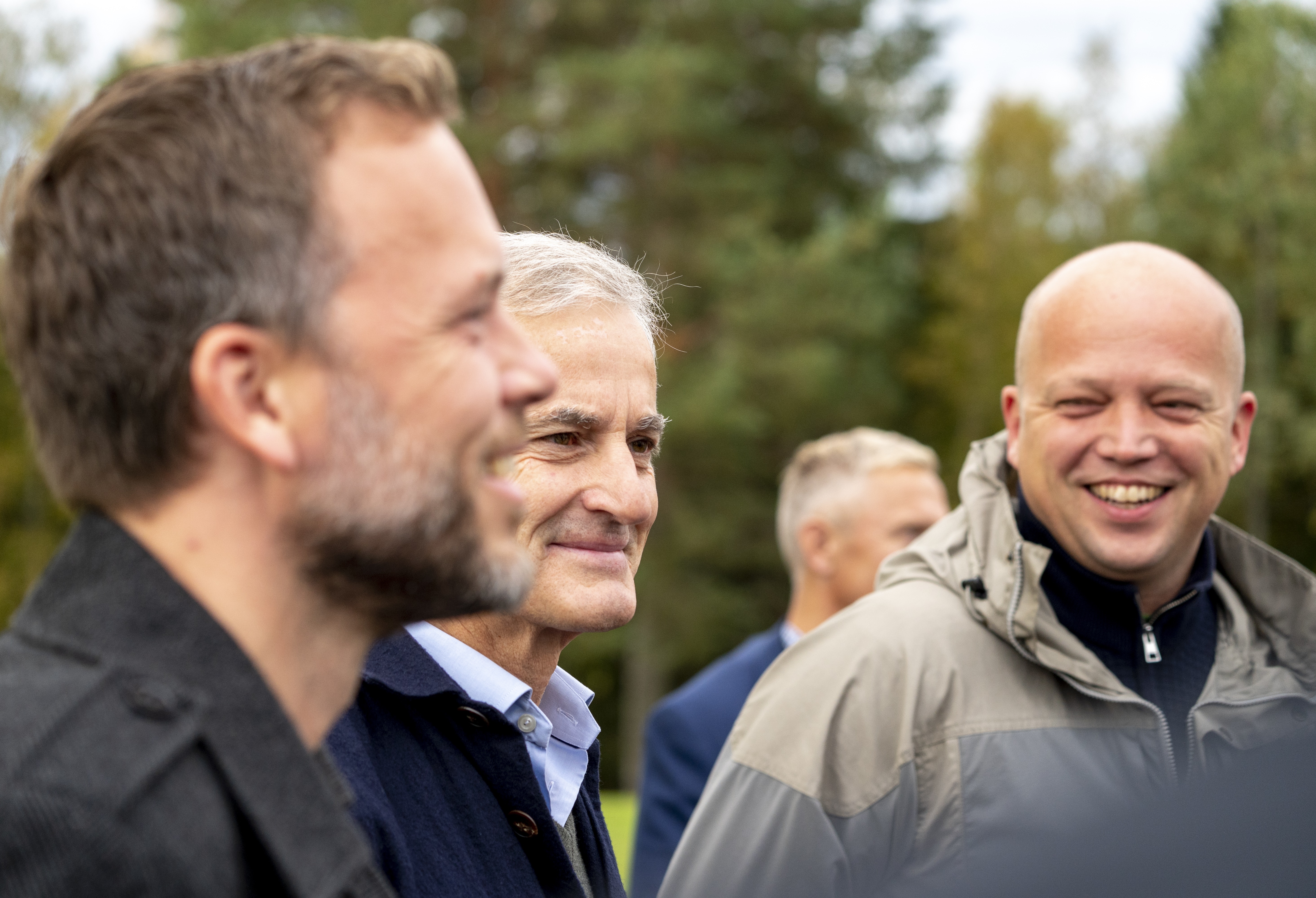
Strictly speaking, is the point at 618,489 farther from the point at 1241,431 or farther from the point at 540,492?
the point at 1241,431

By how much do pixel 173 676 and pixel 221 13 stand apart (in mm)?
18290

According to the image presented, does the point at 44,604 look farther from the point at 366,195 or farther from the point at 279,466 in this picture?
the point at 366,195

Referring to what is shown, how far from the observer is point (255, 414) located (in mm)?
1312

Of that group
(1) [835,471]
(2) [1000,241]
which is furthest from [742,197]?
(1) [835,471]

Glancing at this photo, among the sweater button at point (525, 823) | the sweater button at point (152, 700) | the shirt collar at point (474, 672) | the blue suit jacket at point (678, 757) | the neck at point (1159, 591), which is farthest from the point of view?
the blue suit jacket at point (678, 757)

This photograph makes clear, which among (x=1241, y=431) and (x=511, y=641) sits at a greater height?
(x=1241, y=431)

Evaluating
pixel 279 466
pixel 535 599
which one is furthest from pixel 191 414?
pixel 535 599

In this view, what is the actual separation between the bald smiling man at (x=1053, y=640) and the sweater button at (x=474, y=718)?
2.85 feet

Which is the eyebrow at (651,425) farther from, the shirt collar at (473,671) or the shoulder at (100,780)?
the shoulder at (100,780)

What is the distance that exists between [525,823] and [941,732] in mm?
1127

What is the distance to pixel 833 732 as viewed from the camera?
9.08ft

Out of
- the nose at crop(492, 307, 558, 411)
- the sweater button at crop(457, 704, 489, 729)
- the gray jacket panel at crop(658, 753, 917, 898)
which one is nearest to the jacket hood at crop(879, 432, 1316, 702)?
the gray jacket panel at crop(658, 753, 917, 898)

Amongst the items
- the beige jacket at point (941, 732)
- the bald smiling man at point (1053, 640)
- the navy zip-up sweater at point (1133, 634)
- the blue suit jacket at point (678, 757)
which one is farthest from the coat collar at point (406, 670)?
the blue suit jacket at point (678, 757)

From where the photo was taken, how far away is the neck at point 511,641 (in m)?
2.25
